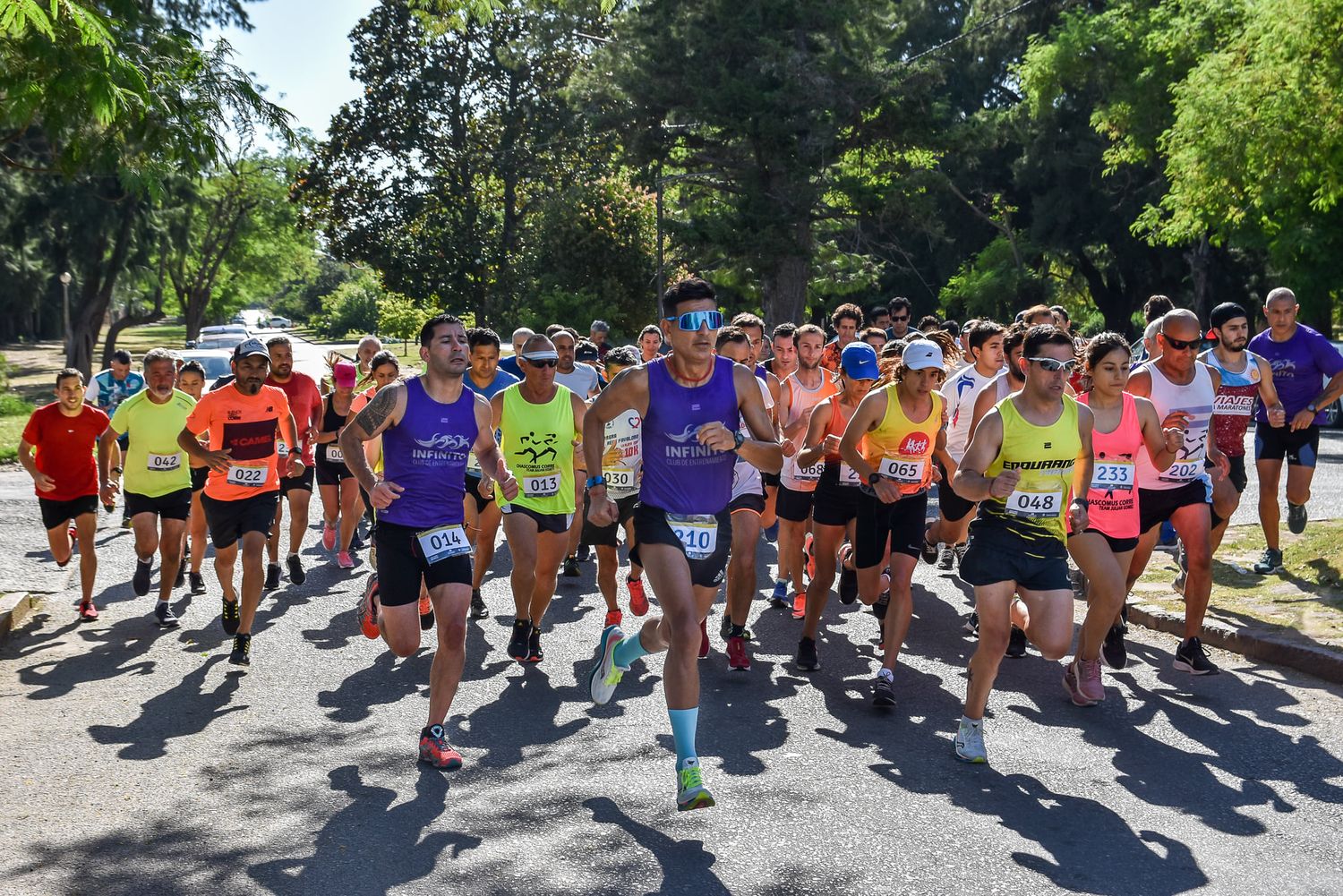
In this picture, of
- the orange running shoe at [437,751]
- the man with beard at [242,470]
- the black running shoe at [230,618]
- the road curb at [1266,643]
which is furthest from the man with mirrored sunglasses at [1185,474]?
the black running shoe at [230,618]

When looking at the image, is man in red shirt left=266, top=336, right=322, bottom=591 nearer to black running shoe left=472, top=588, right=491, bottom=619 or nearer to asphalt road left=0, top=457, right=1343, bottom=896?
black running shoe left=472, top=588, right=491, bottom=619

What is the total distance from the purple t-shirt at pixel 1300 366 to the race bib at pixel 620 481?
15.6ft

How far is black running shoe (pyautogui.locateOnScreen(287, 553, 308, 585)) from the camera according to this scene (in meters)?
11.7

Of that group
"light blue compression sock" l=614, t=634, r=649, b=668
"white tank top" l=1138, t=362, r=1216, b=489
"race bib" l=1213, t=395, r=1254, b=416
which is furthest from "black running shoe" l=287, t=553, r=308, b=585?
"race bib" l=1213, t=395, r=1254, b=416

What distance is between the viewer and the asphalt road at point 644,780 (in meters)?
5.10

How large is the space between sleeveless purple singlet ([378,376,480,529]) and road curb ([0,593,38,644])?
4403mm

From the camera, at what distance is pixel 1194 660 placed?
8070mm

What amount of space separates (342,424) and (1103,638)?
7244 millimetres

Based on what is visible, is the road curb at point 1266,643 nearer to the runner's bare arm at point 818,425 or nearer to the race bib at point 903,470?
the race bib at point 903,470

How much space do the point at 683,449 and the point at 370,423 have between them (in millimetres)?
1612

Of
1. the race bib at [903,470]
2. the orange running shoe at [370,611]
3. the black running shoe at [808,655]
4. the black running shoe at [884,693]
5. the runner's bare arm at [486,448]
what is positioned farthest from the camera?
the black running shoe at [808,655]

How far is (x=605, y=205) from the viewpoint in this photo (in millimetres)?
44406

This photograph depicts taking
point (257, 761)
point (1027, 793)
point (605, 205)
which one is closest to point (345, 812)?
point (257, 761)

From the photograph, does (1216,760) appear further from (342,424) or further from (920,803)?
(342,424)
